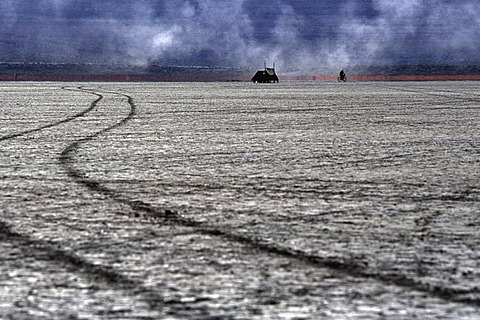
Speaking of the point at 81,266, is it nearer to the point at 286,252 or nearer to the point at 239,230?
the point at 286,252

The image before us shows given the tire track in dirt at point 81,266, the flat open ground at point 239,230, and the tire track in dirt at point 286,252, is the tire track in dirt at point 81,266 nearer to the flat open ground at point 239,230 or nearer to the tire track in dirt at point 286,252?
the flat open ground at point 239,230

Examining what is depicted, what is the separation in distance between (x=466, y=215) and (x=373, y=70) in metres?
190

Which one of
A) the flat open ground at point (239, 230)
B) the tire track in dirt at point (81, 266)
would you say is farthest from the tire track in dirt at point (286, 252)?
the tire track in dirt at point (81, 266)

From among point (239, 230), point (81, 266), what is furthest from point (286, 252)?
point (81, 266)

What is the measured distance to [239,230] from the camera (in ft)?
12.8

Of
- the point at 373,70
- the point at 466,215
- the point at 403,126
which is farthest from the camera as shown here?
the point at 373,70

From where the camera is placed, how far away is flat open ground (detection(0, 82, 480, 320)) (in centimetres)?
272

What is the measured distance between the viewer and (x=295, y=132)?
9.89 metres

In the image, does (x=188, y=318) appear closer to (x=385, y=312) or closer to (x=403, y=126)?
(x=385, y=312)

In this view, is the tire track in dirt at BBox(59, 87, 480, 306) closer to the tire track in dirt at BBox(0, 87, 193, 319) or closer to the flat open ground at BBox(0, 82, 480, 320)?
the flat open ground at BBox(0, 82, 480, 320)

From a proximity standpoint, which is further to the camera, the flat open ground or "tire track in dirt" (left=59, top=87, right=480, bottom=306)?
"tire track in dirt" (left=59, top=87, right=480, bottom=306)

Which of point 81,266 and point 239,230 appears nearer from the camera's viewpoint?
point 81,266

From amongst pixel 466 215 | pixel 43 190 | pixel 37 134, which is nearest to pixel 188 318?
pixel 466 215

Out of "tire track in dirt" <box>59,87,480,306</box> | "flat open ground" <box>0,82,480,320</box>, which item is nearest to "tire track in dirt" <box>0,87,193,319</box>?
"flat open ground" <box>0,82,480,320</box>
